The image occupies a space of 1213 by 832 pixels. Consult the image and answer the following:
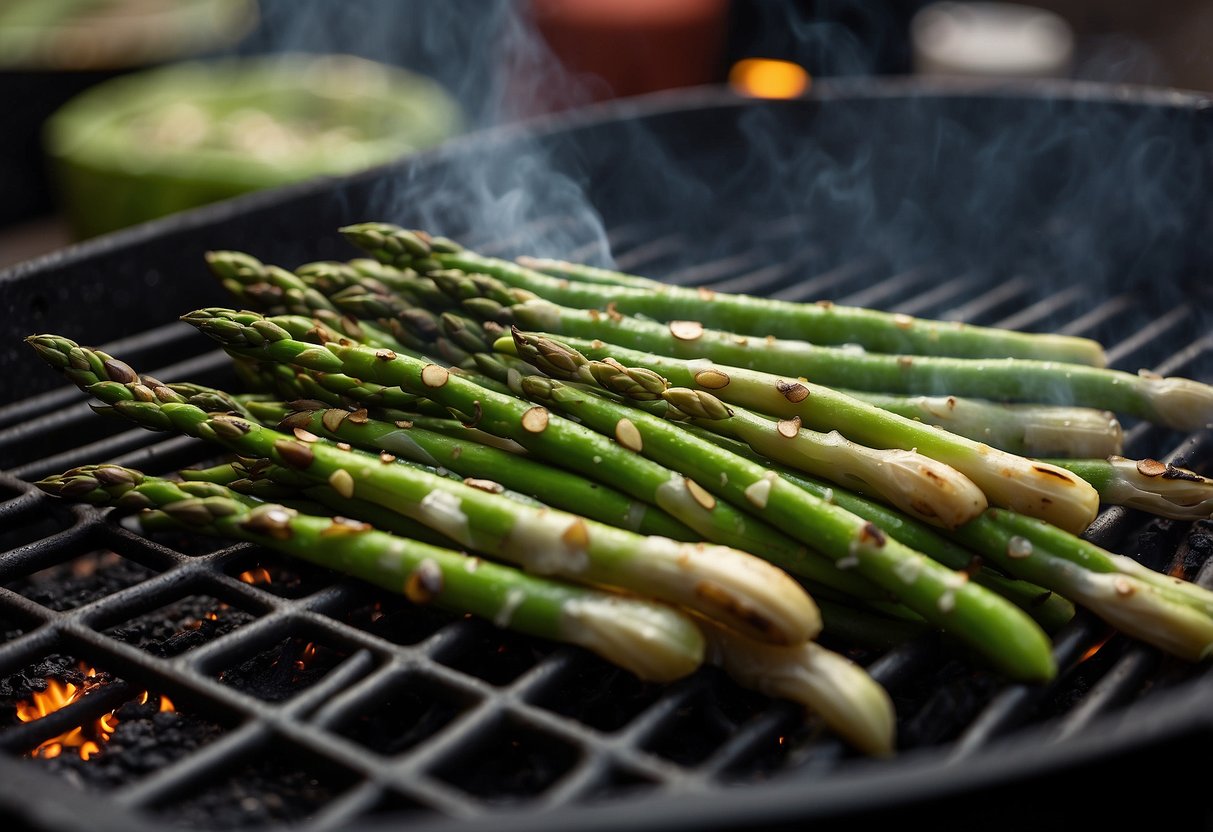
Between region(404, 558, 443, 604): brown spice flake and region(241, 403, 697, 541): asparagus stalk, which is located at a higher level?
region(241, 403, 697, 541): asparagus stalk

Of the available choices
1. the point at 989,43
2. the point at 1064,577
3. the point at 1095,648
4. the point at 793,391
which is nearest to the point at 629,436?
the point at 793,391

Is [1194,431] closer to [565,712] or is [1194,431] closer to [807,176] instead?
[565,712]

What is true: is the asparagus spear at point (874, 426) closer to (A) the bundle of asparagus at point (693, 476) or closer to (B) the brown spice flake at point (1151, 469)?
(A) the bundle of asparagus at point (693, 476)

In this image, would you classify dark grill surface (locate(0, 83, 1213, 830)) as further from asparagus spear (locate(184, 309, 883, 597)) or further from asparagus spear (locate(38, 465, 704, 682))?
asparagus spear (locate(184, 309, 883, 597))

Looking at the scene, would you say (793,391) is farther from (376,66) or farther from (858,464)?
(376,66)

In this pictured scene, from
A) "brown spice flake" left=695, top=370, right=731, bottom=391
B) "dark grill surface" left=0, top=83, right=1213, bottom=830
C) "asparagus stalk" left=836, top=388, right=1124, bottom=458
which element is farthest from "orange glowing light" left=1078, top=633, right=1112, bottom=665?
"brown spice flake" left=695, top=370, right=731, bottom=391

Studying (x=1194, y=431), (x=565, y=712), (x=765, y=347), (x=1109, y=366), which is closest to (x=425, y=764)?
(x=565, y=712)
